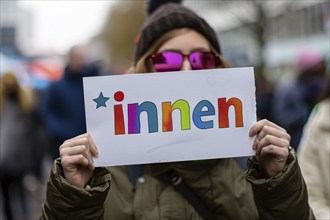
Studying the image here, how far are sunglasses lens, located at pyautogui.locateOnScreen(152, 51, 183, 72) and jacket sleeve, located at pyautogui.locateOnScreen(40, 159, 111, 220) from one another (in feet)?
1.79

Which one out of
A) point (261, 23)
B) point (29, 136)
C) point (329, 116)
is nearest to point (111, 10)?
point (261, 23)

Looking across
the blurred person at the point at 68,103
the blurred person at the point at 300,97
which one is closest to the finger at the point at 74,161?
the blurred person at the point at 300,97

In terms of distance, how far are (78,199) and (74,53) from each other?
15.9 feet

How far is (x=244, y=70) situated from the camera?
2.23 meters

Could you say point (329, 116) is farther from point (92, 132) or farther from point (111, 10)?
point (111, 10)

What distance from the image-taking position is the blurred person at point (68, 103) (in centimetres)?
661

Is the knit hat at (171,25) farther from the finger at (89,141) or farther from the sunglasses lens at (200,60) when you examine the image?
the finger at (89,141)

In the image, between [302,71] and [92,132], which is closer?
[92,132]

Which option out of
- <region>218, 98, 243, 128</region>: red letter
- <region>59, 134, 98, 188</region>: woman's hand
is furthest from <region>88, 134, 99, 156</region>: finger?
<region>218, 98, 243, 128</region>: red letter

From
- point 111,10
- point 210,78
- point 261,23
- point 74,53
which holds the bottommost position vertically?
point 210,78

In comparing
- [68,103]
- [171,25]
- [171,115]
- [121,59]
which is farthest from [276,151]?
[121,59]

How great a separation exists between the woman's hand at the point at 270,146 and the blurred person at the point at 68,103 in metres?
4.52

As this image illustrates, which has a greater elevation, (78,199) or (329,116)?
(329,116)

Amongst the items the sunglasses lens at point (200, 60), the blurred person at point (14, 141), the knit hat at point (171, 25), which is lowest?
the blurred person at point (14, 141)
